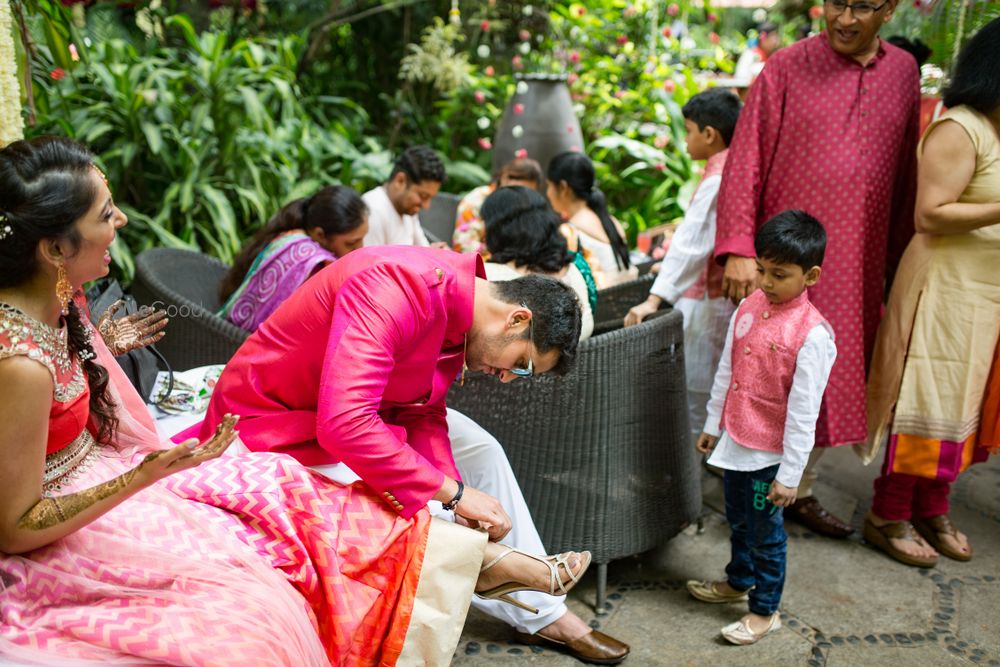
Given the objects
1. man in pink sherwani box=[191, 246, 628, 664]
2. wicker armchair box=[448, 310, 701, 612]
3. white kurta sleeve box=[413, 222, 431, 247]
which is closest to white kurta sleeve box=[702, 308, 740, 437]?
wicker armchair box=[448, 310, 701, 612]

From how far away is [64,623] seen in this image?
1.32m

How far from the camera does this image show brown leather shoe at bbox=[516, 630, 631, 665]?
2.20 meters

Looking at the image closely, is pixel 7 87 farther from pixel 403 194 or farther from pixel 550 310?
pixel 403 194

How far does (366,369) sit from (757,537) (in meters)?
1.23

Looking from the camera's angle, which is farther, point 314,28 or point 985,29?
point 314,28

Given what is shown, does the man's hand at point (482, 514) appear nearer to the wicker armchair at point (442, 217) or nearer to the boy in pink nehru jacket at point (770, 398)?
the boy in pink nehru jacket at point (770, 398)

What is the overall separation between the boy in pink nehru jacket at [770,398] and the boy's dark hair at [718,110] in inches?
34.2

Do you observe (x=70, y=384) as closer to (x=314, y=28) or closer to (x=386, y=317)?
(x=386, y=317)

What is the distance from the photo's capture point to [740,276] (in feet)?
8.35

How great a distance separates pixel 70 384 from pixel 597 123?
5.21 m

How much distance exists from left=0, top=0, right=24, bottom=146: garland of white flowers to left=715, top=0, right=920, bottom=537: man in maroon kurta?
188cm

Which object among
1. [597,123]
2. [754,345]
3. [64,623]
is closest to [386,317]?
[64,623]

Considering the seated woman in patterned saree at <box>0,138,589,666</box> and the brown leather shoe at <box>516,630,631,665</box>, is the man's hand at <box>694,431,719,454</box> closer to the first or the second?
the brown leather shoe at <box>516,630,631,665</box>

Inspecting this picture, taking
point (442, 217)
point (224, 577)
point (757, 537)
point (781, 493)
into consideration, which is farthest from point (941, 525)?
point (442, 217)
